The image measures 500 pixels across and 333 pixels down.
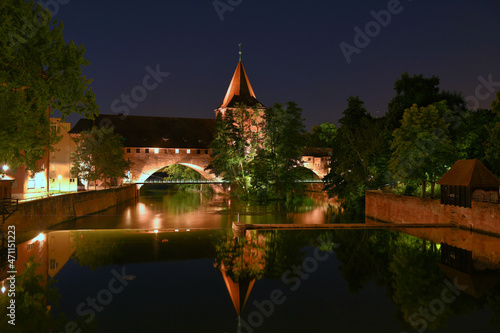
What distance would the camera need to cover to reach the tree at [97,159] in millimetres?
36906

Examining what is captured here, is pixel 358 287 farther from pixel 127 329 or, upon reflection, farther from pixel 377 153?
pixel 377 153

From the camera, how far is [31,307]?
1066 centimetres

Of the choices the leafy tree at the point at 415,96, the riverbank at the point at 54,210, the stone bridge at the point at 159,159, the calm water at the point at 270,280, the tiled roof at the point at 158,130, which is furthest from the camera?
the tiled roof at the point at 158,130

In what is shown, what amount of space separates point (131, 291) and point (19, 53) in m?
10.5

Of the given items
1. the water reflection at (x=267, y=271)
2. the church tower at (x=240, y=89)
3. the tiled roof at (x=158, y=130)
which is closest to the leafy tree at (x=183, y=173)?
the tiled roof at (x=158, y=130)

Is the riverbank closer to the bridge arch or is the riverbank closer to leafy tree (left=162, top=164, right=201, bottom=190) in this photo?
the bridge arch

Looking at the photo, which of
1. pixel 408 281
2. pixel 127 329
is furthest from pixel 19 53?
pixel 408 281

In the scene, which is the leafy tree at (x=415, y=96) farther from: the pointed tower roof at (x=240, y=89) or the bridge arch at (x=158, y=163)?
the bridge arch at (x=158, y=163)

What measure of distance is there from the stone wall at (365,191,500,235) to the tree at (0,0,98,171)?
18.2m

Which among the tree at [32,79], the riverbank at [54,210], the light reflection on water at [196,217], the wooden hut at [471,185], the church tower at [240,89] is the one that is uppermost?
the church tower at [240,89]

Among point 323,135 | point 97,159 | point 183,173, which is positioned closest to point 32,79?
point 97,159

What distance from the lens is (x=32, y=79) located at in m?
16.7

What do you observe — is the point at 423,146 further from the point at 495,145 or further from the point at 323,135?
the point at 323,135

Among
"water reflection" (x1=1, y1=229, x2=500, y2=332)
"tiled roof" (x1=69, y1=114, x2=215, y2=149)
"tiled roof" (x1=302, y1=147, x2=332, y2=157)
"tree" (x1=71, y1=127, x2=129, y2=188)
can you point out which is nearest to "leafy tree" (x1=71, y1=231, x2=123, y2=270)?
"water reflection" (x1=1, y1=229, x2=500, y2=332)
